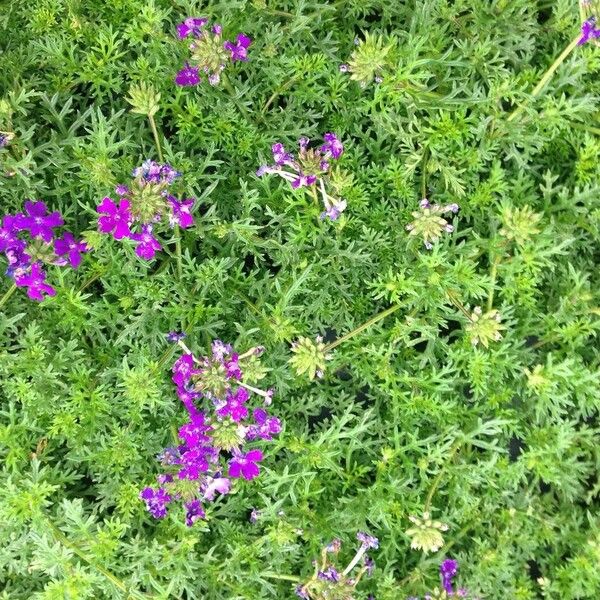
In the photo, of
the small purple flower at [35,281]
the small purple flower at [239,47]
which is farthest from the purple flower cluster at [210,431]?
the small purple flower at [239,47]

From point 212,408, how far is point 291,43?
171 centimetres

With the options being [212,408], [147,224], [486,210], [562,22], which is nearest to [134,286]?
[147,224]

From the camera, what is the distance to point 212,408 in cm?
276

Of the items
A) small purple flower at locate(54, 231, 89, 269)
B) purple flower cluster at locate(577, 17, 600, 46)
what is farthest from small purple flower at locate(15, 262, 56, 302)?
purple flower cluster at locate(577, 17, 600, 46)

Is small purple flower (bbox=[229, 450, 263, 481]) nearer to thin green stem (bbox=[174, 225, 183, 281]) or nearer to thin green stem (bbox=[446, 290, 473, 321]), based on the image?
thin green stem (bbox=[174, 225, 183, 281])

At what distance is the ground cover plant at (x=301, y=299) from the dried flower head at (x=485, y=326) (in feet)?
0.05

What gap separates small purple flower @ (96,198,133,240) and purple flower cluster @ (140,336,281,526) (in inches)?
19.7

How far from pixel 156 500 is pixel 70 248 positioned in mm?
1106

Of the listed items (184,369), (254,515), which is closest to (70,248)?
(184,369)

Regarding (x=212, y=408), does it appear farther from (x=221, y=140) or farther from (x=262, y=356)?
(x=221, y=140)

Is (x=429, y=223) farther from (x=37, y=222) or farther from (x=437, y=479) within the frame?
(x=37, y=222)

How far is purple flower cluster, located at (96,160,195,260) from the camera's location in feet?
7.84

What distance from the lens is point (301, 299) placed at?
9.61ft

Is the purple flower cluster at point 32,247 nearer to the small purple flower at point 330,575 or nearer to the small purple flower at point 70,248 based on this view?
the small purple flower at point 70,248
